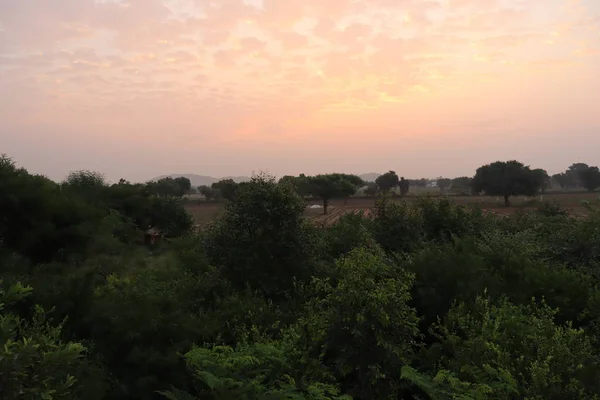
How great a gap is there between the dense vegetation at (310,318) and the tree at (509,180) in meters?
52.1

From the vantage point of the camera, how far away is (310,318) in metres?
8.38

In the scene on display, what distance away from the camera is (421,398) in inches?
321

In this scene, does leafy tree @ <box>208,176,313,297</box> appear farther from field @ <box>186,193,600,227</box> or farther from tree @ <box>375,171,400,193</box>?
tree @ <box>375,171,400,193</box>

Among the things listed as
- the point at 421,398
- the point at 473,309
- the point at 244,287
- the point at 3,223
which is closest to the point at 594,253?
the point at 473,309

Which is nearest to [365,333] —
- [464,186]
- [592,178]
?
[592,178]

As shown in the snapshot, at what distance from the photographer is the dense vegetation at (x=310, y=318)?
6.83 metres

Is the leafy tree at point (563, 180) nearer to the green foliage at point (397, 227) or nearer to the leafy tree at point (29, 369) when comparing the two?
the green foliage at point (397, 227)

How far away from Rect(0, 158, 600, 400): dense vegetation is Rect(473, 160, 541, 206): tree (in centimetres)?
5215

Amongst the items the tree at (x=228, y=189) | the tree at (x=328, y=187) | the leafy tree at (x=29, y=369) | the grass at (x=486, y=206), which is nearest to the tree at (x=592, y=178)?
the grass at (x=486, y=206)

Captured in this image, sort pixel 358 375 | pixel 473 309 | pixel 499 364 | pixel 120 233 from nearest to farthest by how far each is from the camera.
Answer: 1. pixel 499 364
2. pixel 358 375
3. pixel 473 309
4. pixel 120 233

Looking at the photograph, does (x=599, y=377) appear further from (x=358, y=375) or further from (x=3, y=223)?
(x=3, y=223)

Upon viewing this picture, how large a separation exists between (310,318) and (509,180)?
212 feet

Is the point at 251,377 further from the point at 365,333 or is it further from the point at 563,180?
the point at 563,180

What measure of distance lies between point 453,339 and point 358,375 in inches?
81.6
